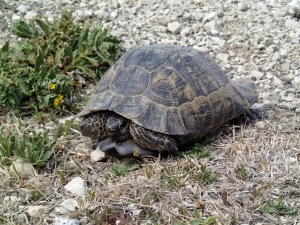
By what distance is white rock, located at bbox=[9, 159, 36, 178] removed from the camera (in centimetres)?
477

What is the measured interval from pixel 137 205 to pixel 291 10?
406 cm

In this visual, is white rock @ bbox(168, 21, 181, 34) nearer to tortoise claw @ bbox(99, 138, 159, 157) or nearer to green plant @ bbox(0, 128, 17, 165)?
tortoise claw @ bbox(99, 138, 159, 157)

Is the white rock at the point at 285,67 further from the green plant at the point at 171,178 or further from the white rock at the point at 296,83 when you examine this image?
the green plant at the point at 171,178

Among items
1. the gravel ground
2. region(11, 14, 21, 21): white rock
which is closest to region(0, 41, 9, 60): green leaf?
the gravel ground

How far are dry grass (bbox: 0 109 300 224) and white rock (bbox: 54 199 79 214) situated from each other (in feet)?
0.15

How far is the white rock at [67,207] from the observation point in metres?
4.38

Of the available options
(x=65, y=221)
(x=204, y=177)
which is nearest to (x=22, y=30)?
(x=65, y=221)

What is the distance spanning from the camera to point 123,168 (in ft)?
15.8

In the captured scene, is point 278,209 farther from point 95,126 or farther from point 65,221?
point 95,126

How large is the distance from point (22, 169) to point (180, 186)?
4.65ft

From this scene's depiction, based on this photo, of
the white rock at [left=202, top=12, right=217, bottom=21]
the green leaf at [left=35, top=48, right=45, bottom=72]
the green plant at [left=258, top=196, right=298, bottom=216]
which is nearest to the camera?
the green plant at [left=258, top=196, right=298, bottom=216]

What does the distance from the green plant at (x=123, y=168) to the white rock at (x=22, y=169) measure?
0.72m

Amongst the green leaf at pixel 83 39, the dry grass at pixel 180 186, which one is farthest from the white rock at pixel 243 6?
the dry grass at pixel 180 186

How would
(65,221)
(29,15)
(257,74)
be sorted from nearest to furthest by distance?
1. (65,221)
2. (257,74)
3. (29,15)
